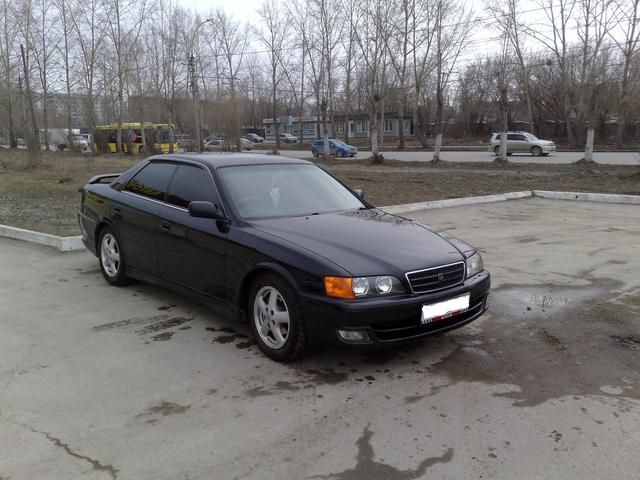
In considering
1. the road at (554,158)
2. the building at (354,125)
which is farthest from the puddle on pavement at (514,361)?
the building at (354,125)

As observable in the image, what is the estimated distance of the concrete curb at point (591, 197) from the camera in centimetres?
1280

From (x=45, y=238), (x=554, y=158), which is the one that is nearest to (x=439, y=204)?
(x=45, y=238)

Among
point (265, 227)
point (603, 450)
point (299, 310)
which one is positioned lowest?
point (603, 450)

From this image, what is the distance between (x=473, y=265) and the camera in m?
4.27

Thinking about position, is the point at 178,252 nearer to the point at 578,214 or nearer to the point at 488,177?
the point at 578,214

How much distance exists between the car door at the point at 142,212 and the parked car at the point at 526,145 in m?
31.0

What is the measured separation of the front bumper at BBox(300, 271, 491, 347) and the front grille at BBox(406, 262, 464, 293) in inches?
2.2

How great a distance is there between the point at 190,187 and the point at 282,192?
33.7 inches

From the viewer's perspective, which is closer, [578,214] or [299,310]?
[299,310]

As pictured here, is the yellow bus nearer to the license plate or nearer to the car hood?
the car hood

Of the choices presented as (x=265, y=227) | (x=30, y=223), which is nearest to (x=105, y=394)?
(x=265, y=227)

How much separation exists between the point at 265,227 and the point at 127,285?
2.40m

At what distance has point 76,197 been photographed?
1388cm

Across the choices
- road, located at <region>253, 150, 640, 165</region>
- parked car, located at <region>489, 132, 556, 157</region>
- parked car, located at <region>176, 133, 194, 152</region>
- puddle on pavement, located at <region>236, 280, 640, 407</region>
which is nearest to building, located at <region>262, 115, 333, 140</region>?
parked car, located at <region>176, 133, 194, 152</region>
